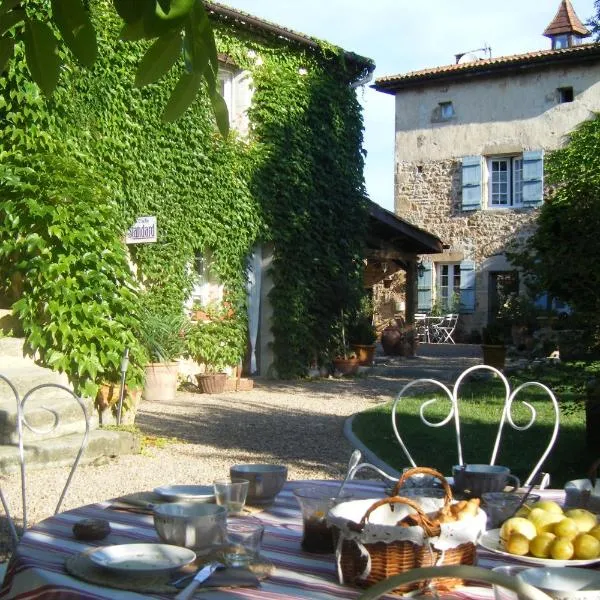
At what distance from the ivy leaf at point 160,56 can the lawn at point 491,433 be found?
140 inches

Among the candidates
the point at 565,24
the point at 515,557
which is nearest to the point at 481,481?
the point at 515,557

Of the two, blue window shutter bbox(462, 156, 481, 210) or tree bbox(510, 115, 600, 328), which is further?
blue window shutter bbox(462, 156, 481, 210)

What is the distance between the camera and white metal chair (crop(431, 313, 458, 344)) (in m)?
22.2

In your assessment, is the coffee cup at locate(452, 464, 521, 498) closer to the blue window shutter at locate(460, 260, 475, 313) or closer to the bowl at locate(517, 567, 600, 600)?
the bowl at locate(517, 567, 600, 600)

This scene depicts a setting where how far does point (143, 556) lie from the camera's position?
1.91m

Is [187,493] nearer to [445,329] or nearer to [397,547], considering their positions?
[397,547]

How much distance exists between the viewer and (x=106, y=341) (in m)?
7.52

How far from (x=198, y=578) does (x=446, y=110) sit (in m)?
21.5

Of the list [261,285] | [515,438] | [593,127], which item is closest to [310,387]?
[261,285]

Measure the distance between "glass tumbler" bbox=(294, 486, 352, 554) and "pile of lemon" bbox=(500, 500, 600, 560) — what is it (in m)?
0.40

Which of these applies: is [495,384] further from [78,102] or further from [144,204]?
[78,102]

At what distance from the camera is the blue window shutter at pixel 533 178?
2073 cm

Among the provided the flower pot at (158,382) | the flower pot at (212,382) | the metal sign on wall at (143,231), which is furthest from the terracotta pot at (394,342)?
the metal sign on wall at (143,231)

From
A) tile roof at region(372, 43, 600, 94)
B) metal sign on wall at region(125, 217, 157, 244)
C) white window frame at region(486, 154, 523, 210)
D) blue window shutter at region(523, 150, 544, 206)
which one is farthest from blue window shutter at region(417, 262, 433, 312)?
metal sign on wall at region(125, 217, 157, 244)
